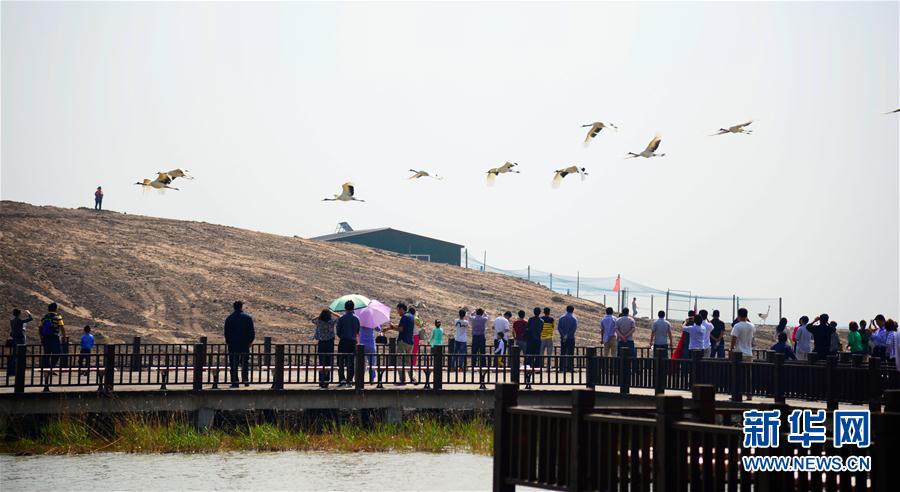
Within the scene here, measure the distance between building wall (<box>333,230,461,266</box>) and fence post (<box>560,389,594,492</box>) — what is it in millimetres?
66804

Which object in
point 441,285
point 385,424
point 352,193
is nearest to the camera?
point 385,424

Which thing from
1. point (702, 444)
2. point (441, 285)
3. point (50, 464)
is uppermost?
point (441, 285)

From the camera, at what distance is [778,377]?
2259 centimetres

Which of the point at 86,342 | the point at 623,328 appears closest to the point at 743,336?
the point at 623,328

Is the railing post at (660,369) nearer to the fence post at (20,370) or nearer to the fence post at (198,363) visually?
the fence post at (198,363)

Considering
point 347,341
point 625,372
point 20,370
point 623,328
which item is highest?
point 623,328

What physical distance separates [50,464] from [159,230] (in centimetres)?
5137

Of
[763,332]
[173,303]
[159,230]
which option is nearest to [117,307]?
[173,303]

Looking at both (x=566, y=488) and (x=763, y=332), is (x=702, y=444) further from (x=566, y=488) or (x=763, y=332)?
(x=763, y=332)

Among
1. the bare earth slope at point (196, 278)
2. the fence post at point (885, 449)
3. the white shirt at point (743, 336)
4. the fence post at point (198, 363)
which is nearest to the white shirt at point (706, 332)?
the white shirt at point (743, 336)

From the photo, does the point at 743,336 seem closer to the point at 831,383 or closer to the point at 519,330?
the point at 831,383

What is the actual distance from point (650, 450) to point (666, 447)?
32.9 inches

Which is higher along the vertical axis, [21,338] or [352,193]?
[352,193]

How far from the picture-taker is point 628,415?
13.0 meters
